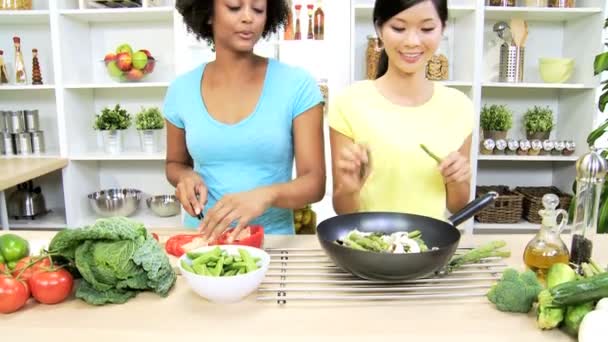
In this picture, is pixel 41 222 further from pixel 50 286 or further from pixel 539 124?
pixel 539 124

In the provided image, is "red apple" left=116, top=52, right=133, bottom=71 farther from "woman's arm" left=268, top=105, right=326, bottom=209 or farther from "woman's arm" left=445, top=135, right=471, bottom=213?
"woman's arm" left=445, top=135, right=471, bottom=213

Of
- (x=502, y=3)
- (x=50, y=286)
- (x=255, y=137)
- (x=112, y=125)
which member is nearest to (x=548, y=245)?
(x=255, y=137)

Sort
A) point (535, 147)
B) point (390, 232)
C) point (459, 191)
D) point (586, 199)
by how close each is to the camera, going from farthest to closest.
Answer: point (535, 147) → point (459, 191) → point (390, 232) → point (586, 199)

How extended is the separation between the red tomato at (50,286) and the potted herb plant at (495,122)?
7.98 feet

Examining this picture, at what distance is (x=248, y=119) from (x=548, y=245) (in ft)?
2.70

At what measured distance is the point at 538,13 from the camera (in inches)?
108

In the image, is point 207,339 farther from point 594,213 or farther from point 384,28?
point 384,28

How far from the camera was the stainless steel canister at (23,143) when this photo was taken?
284cm

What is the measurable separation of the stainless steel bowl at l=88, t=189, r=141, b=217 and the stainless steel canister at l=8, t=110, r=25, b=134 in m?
0.54

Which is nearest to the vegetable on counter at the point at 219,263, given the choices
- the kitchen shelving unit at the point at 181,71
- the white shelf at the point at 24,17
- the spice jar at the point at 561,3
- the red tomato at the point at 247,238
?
the red tomato at the point at 247,238

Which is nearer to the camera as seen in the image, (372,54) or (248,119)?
(248,119)

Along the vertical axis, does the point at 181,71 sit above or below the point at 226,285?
above

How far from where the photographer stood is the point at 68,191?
2834mm

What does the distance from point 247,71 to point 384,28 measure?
0.42 metres
